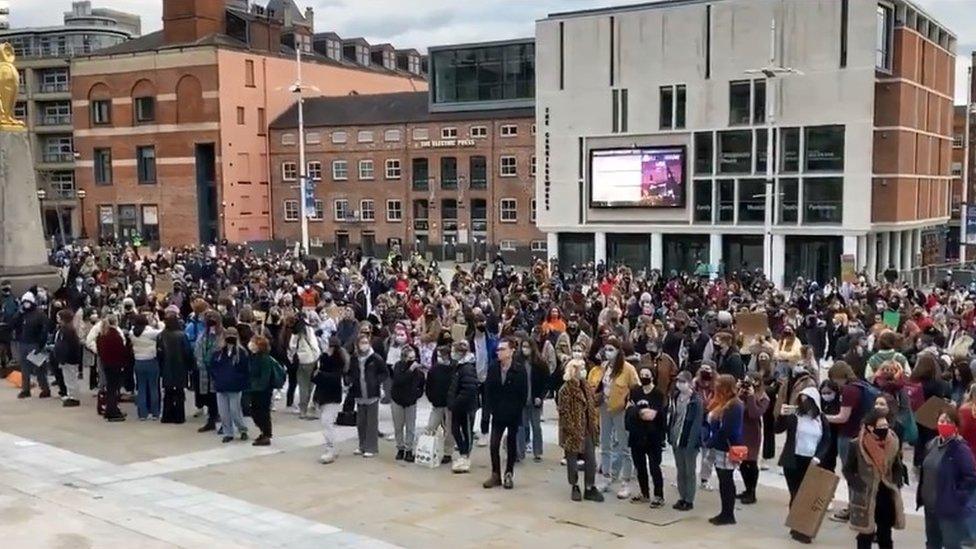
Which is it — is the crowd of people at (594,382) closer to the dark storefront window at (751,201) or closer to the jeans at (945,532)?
the jeans at (945,532)

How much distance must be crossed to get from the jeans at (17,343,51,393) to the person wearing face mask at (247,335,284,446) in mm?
5868

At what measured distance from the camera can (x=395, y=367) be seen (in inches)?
509

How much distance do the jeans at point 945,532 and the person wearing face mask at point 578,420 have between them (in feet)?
12.1

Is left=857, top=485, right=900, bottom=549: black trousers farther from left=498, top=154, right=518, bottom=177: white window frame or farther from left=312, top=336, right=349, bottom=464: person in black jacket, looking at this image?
left=498, top=154, right=518, bottom=177: white window frame

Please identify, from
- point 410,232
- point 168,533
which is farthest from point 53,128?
point 168,533

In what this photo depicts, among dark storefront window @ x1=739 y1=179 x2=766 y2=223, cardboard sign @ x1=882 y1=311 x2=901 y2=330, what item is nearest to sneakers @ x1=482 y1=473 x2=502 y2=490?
cardboard sign @ x1=882 y1=311 x2=901 y2=330

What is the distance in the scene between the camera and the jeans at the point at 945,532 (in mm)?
8156

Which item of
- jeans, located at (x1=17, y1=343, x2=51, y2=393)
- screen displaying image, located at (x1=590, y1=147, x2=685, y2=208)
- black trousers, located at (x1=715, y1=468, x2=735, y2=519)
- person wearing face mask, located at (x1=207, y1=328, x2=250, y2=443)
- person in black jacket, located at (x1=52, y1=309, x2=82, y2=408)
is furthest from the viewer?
screen displaying image, located at (x1=590, y1=147, x2=685, y2=208)

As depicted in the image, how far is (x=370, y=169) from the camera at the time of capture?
203 ft

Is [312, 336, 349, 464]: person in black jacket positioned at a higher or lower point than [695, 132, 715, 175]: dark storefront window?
lower

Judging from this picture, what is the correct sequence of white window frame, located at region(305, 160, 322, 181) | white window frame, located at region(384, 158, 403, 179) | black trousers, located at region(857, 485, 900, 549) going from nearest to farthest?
Answer: black trousers, located at region(857, 485, 900, 549) < white window frame, located at region(384, 158, 403, 179) < white window frame, located at region(305, 160, 322, 181)

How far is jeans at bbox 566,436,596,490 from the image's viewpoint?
36.5 feet

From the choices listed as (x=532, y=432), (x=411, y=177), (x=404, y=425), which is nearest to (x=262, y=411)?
(x=404, y=425)

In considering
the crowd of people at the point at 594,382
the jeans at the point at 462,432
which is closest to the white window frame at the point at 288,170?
the crowd of people at the point at 594,382
